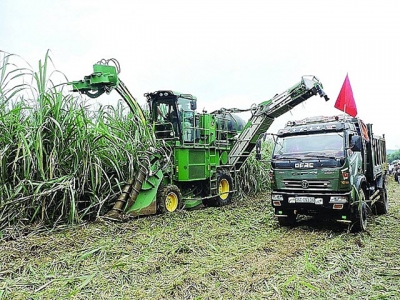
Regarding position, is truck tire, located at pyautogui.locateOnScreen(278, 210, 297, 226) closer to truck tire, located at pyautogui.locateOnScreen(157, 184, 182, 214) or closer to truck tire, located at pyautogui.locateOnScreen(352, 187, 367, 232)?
truck tire, located at pyautogui.locateOnScreen(352, 187, 367, 232)

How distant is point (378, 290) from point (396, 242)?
205cm

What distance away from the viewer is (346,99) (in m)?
7.55

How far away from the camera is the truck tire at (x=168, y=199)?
7.19 meters

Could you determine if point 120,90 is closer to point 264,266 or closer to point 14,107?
point 14,107

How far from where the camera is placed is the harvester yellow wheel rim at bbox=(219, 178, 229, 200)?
9555mm

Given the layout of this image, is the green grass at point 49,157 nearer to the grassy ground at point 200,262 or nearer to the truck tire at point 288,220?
the grassy ground at point 200,262

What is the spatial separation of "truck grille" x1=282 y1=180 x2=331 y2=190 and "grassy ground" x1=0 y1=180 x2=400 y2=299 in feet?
2.43

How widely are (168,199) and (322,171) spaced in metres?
3.23

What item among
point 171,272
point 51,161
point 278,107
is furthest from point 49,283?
point 278,107

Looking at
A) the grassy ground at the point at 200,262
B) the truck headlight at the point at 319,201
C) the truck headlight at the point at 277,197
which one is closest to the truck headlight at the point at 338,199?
the truck headlight at the point at 319,201

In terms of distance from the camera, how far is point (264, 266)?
13.7ft

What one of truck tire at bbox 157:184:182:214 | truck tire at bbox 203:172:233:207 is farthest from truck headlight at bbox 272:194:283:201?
truck tire at bbox 203:172:233:207

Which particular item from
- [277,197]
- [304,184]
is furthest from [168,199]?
[304,184]

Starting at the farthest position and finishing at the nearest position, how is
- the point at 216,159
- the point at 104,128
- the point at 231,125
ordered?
the point at 231,125, the point at 216,159, the point at 104,128
